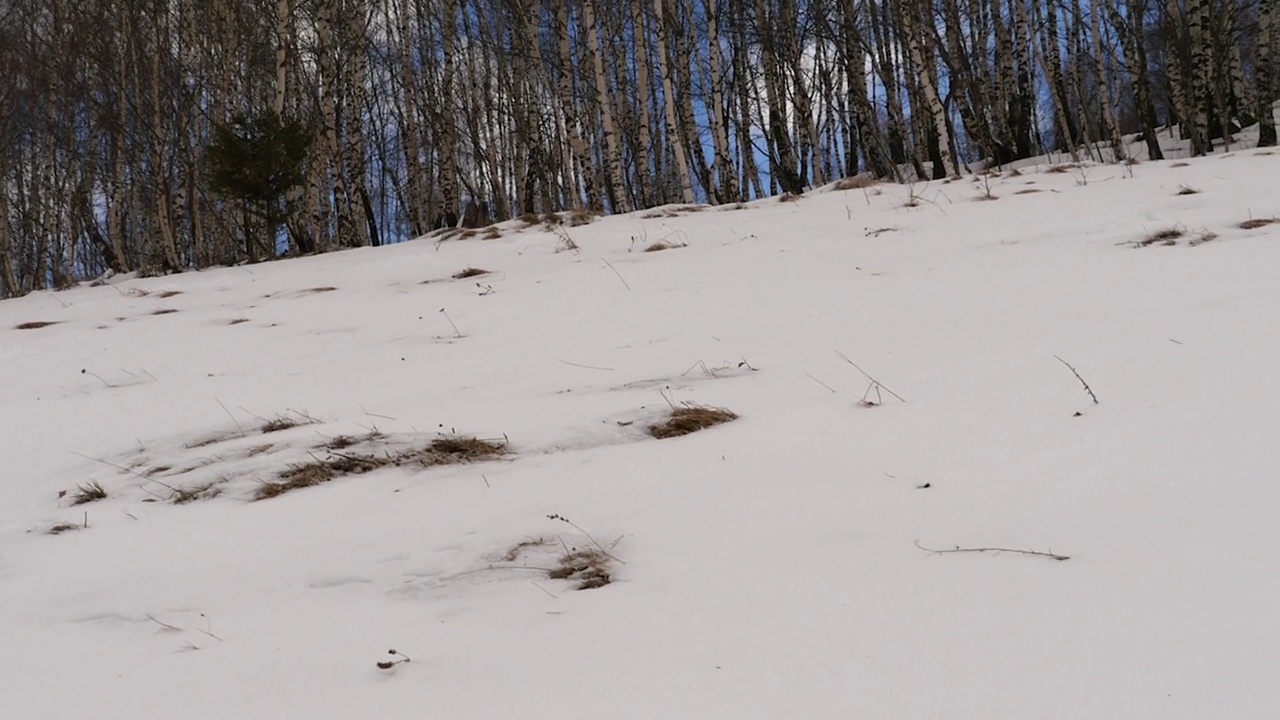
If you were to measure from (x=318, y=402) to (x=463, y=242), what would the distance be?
542 centimetres

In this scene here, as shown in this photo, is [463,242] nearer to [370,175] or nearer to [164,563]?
[164,563]

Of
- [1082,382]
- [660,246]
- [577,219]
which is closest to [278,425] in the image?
[1082,382]

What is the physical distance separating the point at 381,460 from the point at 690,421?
1062 mm

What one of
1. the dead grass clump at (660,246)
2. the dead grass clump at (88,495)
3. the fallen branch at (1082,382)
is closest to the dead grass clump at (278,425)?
the dead grass clump at (88,495)

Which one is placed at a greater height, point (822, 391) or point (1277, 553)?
point (822, 391)

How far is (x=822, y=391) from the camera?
2.61m

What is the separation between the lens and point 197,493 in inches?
97.3

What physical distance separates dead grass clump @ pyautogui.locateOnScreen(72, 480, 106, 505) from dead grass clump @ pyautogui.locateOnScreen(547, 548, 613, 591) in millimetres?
1864

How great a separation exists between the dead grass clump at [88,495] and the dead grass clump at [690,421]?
1.92 metres

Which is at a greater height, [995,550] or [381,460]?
[381,460]

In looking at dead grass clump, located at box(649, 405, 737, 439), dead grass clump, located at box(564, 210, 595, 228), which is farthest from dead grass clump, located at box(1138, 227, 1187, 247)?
dead grass clump, located at box(564, 210, 595, 228)

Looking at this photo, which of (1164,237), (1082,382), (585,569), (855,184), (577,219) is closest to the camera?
(585,569)

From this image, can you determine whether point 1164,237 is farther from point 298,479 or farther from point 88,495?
point 88,495

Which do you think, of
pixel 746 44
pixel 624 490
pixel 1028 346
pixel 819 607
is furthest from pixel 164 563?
pixel 746 44
